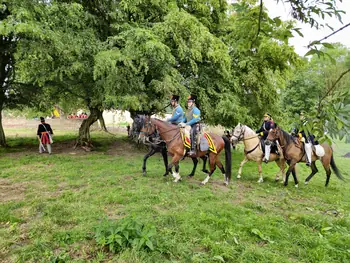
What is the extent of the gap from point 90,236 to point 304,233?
3.62m

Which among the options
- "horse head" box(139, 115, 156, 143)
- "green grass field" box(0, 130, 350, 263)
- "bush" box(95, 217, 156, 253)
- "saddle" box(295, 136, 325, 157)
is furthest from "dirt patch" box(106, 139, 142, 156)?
"bush" box(95, 217, 156, 253)

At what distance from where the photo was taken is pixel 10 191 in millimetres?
6070

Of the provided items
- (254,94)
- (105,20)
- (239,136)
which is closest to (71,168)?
(239,136)

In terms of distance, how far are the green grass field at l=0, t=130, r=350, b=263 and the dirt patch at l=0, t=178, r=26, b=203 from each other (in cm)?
2

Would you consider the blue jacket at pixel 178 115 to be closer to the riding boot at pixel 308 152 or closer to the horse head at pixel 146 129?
the horse head at pixel 146 129

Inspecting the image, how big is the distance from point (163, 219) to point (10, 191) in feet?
14.2

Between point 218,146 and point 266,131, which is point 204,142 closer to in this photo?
point 218,146

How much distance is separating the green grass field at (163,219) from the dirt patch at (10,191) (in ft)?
0.08

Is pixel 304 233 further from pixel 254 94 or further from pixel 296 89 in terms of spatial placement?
pixel 296 89

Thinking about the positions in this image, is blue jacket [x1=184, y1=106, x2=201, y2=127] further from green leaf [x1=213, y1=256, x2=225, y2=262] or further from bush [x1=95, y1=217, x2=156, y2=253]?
green leaf [x1=213, y1=256, x2=225, y2=262]

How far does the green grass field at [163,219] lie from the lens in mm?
3371

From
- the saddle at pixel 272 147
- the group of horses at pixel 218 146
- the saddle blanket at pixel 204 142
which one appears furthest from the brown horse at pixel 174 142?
the saddle at pixel 272 147

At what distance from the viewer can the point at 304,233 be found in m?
4.14

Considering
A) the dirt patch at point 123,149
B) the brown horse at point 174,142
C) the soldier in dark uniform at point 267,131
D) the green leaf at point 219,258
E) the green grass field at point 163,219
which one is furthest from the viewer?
the dirt patch at point 123,149
